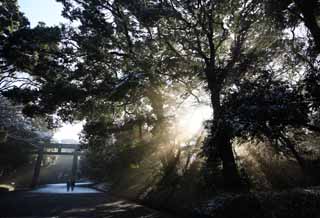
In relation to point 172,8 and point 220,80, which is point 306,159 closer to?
point 220,80

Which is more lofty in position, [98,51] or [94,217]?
[98,51]

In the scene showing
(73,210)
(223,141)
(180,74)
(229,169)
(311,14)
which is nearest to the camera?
(223,141)

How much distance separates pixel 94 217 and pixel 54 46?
8904 millimetres

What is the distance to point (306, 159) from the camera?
369 inches

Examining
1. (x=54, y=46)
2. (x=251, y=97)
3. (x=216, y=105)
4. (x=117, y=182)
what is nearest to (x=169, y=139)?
(x=216, y=105)

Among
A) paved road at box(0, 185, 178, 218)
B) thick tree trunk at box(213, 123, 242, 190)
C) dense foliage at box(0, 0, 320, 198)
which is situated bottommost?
paved road at box(0, 185, 178, 218)

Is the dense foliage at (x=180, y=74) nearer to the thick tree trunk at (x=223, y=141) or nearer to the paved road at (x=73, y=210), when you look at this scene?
the thick tree trunk at (x=223, y=141)

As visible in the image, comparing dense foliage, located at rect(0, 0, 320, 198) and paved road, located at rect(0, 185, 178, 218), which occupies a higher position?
dense foliage, located at rect(0, 0, 320, 198)

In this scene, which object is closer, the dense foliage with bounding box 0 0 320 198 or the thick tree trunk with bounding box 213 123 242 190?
the dense foliage with bounding box 0 0 320 198

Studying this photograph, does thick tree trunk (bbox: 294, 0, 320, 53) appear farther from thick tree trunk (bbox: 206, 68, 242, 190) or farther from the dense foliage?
thick tree trunk (bbox: 206, 68, 242, 190)

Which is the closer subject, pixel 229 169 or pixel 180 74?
pixel 229 169

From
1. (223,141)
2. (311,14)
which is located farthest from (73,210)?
(311,14)

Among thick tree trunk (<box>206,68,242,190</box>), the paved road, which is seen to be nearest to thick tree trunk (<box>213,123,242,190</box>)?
thick tree trunk (<box>206,68,242,190</box>)

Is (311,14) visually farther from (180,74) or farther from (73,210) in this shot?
(73,210)
